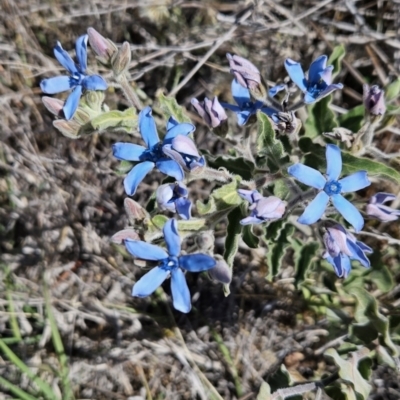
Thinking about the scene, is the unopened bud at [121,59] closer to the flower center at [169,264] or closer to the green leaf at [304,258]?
the flower center at [169,264]

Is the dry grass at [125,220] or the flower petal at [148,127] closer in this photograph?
the flower petal at [148,127]

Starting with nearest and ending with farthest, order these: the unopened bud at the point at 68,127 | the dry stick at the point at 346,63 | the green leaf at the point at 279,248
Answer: the unopened bud at the point at 68,127 → the green leaf at the point at 279,248 → the dry stick at the point at 346,63

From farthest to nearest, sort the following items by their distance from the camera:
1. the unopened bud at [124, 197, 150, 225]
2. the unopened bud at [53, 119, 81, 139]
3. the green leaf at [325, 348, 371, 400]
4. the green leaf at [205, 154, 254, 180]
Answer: the green leaf at [205, 154, 254, 180]
the green leaf at [325, 348, 371, 400]
the unopened bud at [53, 119, 81, 139]
the unopened bud at [124, 197, 150, 225]

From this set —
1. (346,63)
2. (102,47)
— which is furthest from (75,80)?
(346,63)

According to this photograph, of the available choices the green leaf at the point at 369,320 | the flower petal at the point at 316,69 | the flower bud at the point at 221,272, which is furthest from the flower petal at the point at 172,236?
the green leaf at the point at 369,320

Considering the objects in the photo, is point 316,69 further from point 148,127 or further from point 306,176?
point 148,127

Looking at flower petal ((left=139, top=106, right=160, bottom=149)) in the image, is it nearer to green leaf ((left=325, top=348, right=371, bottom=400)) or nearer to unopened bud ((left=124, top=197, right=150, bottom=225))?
unopened bud ((left=124, top=197, right=150, bottom=225))

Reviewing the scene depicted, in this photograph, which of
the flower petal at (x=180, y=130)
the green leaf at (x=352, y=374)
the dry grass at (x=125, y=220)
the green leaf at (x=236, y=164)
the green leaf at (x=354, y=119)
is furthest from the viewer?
the dry grass at (x=125, y=220)

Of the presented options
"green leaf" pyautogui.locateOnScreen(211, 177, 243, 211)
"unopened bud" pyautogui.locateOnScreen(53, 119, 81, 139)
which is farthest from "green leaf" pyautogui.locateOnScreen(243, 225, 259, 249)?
"unopened bud" pyautogui.locateOnScreen(53, 119, 81, 139)
